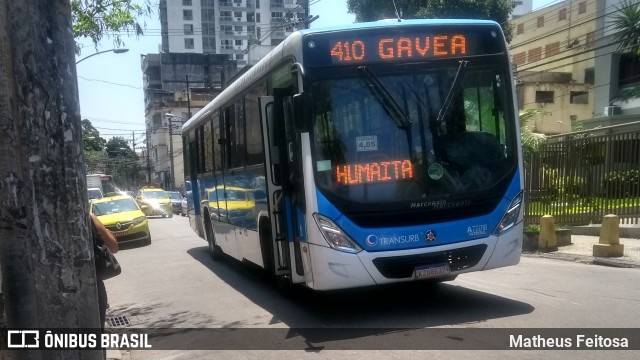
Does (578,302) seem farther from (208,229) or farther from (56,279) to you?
(208,229)

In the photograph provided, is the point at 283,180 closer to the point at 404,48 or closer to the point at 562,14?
the point at 404,48

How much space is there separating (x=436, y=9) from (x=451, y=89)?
1701cm

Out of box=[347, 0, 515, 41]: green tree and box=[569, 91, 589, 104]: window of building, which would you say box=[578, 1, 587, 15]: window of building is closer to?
box=[569, 91, 589, 104]: window of building

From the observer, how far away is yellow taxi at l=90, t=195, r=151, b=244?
1727cm

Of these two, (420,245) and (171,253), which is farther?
(171,253)

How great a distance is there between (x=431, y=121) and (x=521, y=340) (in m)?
2.46

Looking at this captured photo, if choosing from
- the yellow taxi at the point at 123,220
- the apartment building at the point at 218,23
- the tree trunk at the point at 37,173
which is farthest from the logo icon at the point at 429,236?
the apartment building at the point at 218,23

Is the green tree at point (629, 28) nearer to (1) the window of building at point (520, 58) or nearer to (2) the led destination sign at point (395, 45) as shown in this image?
(2) the led destination sign at point (395, 45)

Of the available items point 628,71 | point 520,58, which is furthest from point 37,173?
point 520,58

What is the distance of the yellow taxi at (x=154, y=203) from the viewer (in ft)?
104

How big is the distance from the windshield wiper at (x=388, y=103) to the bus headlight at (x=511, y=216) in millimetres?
1584

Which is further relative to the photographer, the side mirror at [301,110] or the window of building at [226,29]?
the window of building at [226,29]

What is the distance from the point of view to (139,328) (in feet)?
24.0

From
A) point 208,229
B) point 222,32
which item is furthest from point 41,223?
point 222,32
